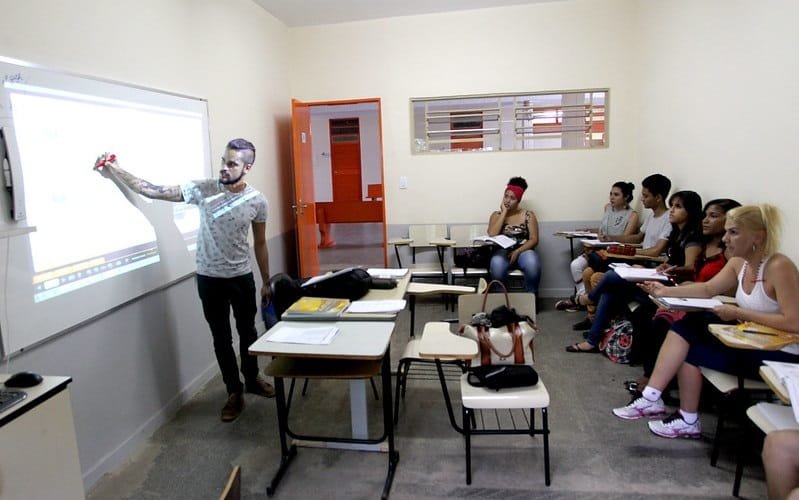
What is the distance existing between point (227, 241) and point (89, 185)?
0.70 meters

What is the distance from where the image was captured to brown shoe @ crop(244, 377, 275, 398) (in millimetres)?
3066

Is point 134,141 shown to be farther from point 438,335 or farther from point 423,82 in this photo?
point 423,82

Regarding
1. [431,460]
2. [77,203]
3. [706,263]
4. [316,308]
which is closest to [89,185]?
[77,203]

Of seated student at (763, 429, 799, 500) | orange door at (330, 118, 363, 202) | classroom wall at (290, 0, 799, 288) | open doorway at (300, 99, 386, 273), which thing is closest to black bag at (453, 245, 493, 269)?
classroom wall at (290, 0, 799, 288)

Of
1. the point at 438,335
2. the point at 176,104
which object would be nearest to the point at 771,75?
the point at 438,335

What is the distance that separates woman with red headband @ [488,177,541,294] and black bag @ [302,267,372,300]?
87.8 inches

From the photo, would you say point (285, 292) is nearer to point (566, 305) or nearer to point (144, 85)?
point (144, 85)

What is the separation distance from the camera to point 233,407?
287 centimetres

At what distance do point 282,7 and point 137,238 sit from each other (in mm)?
2928

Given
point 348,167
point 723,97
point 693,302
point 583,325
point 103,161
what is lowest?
point 583,325

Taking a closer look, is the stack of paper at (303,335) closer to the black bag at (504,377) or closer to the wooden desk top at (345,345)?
the wooden desk top at (345,345)

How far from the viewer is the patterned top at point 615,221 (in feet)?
14.6

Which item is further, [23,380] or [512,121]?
[512,121]

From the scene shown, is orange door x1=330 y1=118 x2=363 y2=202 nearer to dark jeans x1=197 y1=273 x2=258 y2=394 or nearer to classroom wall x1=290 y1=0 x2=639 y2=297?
classroom wall x1=290 y1=0 x2=639 y2=297
